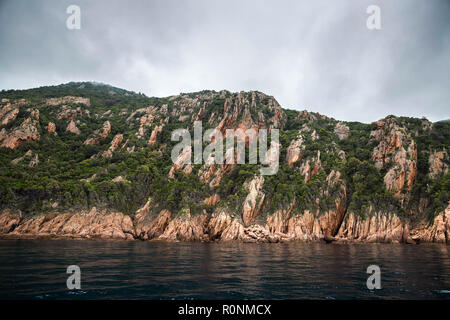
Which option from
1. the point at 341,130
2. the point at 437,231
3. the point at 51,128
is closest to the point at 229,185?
the point at 437,231

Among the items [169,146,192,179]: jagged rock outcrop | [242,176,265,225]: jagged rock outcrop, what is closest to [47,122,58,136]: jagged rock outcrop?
[169,146,192,179]: jagged rock outcrop

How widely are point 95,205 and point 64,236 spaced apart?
37.0ft

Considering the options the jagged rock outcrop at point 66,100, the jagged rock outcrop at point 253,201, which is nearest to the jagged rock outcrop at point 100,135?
the jagged rock outcrop at point 66,100

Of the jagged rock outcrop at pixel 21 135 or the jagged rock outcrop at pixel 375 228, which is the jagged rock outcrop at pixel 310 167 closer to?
the jagged rock outcrop at pixel 375 228

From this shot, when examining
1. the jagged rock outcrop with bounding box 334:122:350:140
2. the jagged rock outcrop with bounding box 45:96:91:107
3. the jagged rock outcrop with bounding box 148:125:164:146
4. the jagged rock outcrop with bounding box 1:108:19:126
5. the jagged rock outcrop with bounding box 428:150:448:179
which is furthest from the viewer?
the jagged rock outcrop with bounding box 45:96:91:107

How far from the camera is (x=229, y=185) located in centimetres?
7631

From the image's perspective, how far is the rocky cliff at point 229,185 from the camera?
60062mm

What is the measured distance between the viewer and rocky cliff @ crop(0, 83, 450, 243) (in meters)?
60.1

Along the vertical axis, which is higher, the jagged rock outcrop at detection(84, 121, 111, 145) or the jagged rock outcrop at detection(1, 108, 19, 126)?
the jagged rock outcrop at detection(1, 108, 19, 126)

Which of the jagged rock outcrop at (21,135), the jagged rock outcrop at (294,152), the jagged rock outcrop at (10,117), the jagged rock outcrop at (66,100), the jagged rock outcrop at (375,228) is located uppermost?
the jagged rock outcrop at (66,100)

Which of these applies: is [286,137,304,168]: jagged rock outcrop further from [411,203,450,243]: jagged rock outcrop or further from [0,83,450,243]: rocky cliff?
[411,203,450,243]: jagged rock outcrop

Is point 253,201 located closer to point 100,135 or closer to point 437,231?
point 437,231
